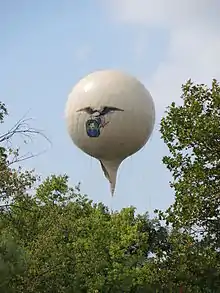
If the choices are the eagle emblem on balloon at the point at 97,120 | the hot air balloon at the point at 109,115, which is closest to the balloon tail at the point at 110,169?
the hot air balloon at the point at 109,115

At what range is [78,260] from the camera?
63.5ft

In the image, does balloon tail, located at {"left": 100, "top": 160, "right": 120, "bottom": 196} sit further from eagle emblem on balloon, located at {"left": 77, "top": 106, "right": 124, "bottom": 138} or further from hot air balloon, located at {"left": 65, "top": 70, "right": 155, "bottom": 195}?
eagle emblem on balloon, located at {"left": 77, "top": 106, "right": 124, "bottom": 138}

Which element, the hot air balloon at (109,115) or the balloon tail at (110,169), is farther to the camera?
the balloon tail at (110,169)

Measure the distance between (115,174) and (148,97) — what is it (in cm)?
215

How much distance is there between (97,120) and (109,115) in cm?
33

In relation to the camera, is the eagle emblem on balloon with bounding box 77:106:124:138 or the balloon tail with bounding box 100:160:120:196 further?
the balloon tail with bounding box 100:160:120:196

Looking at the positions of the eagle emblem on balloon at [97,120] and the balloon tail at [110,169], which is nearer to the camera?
the eagle emblem on balloon at [97,120]

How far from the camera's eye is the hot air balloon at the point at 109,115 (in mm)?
14109

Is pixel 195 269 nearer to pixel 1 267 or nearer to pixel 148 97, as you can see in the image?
pixel 148 97

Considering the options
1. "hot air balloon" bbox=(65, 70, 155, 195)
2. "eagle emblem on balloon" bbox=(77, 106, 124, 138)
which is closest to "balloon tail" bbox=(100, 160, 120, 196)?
"hot air balloon" bbox=(65, 70, 155, 195)

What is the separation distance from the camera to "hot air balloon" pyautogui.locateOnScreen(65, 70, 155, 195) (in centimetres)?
1411

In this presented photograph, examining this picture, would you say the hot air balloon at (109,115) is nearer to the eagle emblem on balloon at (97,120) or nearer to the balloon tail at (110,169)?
the eagle emblem on balloon at (97,120)

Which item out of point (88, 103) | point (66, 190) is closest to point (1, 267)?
point (88, 103)

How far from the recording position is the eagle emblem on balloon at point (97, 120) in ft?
46.4
